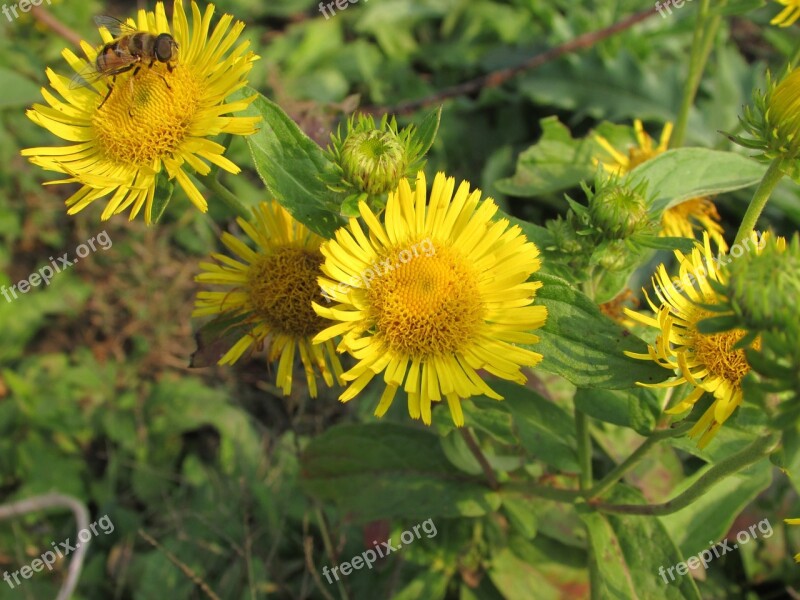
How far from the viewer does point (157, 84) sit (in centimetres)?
240

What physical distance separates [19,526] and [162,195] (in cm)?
257

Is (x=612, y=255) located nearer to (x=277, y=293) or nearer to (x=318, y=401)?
(x=277, y=293)

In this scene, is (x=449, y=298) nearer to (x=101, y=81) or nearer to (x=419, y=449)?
(x=419, y=449)

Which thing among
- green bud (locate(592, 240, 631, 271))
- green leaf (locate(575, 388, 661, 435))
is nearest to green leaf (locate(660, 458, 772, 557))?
green leaf (locate(575, 388, 661, 435))

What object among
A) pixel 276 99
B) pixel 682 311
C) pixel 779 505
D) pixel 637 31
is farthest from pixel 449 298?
pixel 637 31

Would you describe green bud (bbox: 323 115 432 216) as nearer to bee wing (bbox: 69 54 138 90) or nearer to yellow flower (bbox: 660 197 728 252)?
bee wing (bbox: 69 54 138 90)

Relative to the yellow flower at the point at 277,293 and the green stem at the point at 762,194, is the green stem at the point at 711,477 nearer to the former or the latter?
the green stem at the point at 762,194

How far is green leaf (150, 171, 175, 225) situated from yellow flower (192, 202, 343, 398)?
28 cm

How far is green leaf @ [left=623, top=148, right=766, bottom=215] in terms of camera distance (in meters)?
2.56

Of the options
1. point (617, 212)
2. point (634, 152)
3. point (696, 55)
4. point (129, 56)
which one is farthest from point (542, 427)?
point (129, 56)

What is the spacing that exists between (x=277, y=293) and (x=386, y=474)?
935 millimetres

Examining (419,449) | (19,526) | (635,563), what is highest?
(19,526)

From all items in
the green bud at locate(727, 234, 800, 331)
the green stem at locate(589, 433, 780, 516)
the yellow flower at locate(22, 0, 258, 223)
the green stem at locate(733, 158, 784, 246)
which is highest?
the yellow flower at locate(22, 0, 258, 223)

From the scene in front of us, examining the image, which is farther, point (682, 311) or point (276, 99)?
point (276, 99)
